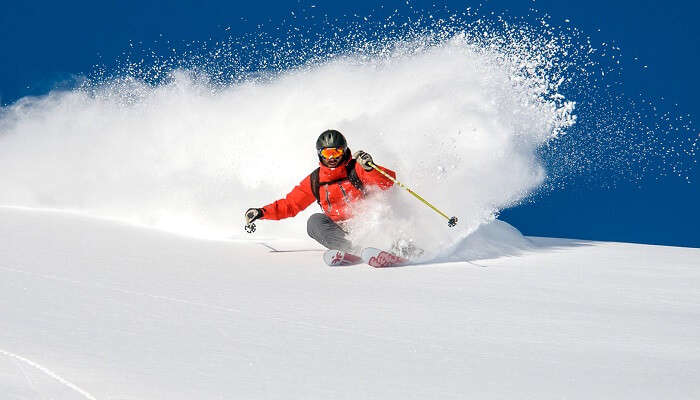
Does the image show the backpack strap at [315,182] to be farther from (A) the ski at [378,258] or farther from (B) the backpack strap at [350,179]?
(A) the ski at [378,258]

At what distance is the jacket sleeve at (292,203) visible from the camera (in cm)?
552

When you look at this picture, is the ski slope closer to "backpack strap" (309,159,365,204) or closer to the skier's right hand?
the skier's right hand

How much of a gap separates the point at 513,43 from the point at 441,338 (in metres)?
5.20

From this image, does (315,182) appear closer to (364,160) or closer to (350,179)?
(350,179)

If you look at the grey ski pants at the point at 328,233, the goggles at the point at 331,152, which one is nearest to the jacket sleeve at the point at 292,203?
the grey ski pants at the point at 328,233

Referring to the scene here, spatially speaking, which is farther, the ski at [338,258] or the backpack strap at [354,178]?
the backpack strap at [354,178]

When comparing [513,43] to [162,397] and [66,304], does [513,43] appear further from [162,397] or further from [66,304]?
[162,397]

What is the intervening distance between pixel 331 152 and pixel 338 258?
79 cm

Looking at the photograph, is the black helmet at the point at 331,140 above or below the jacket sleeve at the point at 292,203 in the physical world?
above

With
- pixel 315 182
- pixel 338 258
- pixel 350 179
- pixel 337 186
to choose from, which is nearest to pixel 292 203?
pixel 315 182

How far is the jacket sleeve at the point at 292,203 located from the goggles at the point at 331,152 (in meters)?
0.36

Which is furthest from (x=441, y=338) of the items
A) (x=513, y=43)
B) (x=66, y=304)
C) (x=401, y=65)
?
(x=401, y=65)

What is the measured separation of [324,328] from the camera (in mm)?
2889

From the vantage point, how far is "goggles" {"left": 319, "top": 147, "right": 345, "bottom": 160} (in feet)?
17.1
